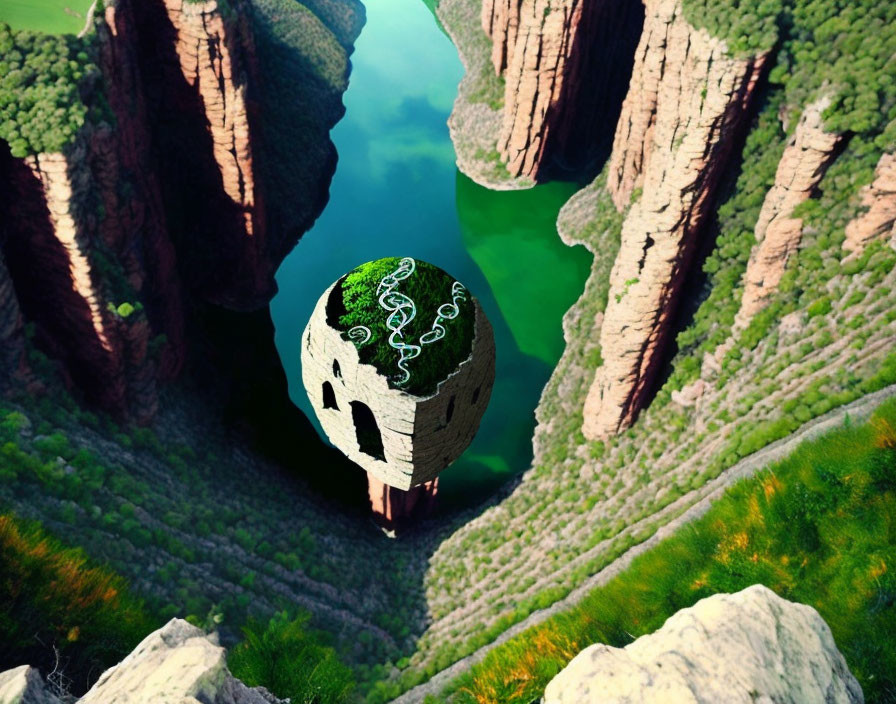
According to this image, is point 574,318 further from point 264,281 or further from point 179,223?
point 179,223

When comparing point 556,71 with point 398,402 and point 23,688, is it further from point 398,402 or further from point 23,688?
point 23,688

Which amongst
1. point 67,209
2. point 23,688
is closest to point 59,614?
point 23,688

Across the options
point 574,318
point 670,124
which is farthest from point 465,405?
point 574,318

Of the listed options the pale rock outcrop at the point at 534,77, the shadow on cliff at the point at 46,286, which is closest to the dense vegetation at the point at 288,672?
the shadow on cliff at the point at 46,286

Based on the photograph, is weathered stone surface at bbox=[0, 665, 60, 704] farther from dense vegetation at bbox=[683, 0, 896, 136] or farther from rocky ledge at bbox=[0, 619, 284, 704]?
dense vegetation at bbox=[683, 0, 896, 136]

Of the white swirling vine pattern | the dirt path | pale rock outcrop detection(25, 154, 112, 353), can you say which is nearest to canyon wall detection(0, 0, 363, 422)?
pale rock outcrop detection(25, 154, 112, 353)

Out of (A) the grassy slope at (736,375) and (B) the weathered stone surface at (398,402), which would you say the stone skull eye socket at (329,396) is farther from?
(A) the grassy slope at (736,375)
